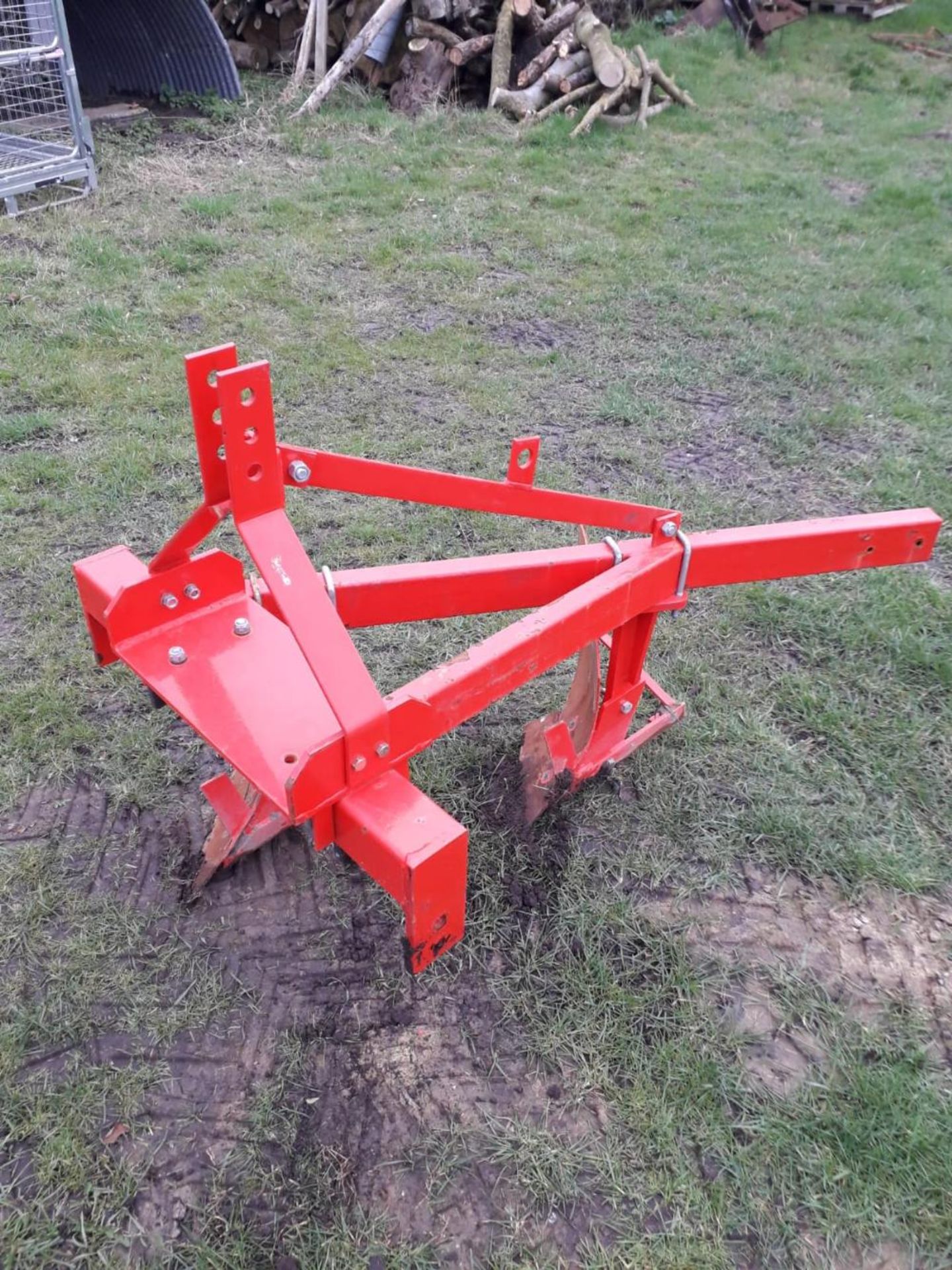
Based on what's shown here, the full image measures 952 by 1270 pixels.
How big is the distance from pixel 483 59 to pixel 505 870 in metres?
9.19

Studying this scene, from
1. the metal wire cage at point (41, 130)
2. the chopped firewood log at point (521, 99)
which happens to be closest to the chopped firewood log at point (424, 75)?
the chopped firewood log at point (521, 99)

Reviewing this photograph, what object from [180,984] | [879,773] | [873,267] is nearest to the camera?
[180,984]

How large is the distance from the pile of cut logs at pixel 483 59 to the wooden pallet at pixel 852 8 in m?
5.92

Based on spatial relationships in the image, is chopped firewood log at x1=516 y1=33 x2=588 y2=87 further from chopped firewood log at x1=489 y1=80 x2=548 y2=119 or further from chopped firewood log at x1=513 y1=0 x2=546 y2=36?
chopped firewood log at x1=513 y1=0 x2=546 y2=36

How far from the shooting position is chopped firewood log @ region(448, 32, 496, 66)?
8.98 metres

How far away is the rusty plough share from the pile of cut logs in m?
7.61

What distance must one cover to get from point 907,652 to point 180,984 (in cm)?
275

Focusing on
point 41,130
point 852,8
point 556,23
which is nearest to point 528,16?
point 556,23

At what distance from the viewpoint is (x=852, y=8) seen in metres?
13.4

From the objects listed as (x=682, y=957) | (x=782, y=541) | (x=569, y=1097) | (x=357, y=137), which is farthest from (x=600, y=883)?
(x=357, y=137)

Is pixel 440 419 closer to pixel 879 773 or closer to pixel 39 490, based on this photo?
pixel 39 490

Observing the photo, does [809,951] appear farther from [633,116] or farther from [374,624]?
[633,116]

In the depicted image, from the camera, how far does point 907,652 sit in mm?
3506

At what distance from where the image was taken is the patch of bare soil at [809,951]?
2301mm
